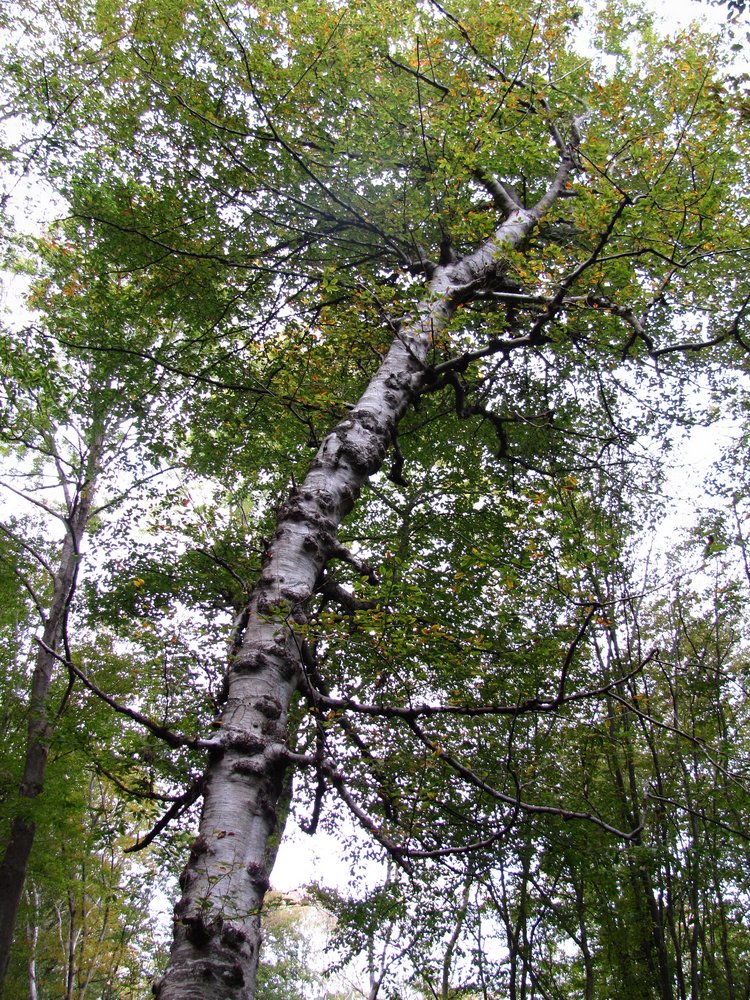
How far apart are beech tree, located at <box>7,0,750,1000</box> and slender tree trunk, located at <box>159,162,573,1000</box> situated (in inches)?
1.1

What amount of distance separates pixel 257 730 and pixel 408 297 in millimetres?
3441

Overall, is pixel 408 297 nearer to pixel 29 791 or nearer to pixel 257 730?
pixel 257 730

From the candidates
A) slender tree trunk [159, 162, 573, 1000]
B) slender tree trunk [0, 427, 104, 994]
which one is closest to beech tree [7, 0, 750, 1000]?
slender tree trunk [159, 162, 573, 1000]

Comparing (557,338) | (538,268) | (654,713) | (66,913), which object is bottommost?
(66,913)

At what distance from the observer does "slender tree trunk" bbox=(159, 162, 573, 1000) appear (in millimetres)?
1745

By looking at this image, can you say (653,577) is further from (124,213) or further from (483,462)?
(124,213)

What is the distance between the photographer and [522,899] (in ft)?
20.3

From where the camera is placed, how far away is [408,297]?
15.1ft

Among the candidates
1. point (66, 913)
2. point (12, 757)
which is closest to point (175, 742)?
point (12, 757)

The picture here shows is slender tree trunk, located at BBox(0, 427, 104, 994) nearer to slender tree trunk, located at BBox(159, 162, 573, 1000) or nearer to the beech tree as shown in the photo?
the beech tree

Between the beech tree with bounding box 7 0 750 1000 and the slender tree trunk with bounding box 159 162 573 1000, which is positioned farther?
the beech tree with bounding box 7 0 750 1000

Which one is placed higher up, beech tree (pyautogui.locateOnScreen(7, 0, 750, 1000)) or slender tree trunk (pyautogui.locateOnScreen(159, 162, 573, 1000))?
beech tree (pyautogui.locateOnScreen(7, 0, 750, 1000))

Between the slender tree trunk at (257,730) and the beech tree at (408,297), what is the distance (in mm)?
27

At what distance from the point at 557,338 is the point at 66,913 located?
1545 centimetres
